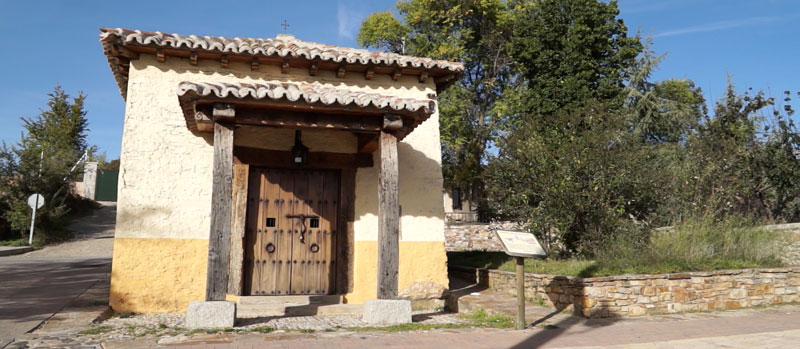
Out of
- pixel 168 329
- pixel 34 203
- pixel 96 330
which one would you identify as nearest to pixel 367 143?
pixel 168 329

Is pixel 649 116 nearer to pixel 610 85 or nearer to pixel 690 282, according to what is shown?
pixel 610 85

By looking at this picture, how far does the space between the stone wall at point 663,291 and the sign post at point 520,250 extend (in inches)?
53.7

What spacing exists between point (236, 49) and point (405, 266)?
422 centimetres

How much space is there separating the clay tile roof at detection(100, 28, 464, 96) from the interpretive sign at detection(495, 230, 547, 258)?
331cm

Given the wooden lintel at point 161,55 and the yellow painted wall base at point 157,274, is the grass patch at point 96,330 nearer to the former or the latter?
the yellow painted wall base at point 157,274

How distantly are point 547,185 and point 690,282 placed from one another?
296 cm

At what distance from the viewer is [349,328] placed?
19.5 feet

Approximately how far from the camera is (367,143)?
25.1ft

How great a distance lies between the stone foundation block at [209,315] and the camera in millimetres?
5691

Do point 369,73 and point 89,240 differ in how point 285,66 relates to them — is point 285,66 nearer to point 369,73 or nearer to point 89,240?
point 369,73

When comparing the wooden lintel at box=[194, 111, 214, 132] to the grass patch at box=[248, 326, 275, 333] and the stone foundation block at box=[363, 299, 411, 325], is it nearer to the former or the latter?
the grass patch at box=[248, 326, 275, 333]

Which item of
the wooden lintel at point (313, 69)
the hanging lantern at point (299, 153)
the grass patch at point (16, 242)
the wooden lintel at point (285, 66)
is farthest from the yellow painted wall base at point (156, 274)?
the grass patch at point (16, 242)

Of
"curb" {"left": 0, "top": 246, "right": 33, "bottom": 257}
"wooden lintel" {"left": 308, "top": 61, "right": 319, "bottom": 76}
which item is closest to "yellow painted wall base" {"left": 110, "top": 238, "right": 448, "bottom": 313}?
"wooden lintel" {"left": 308, "top": 61, "right": 319, "bottom": 76}

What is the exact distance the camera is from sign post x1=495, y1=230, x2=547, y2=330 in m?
5.84
